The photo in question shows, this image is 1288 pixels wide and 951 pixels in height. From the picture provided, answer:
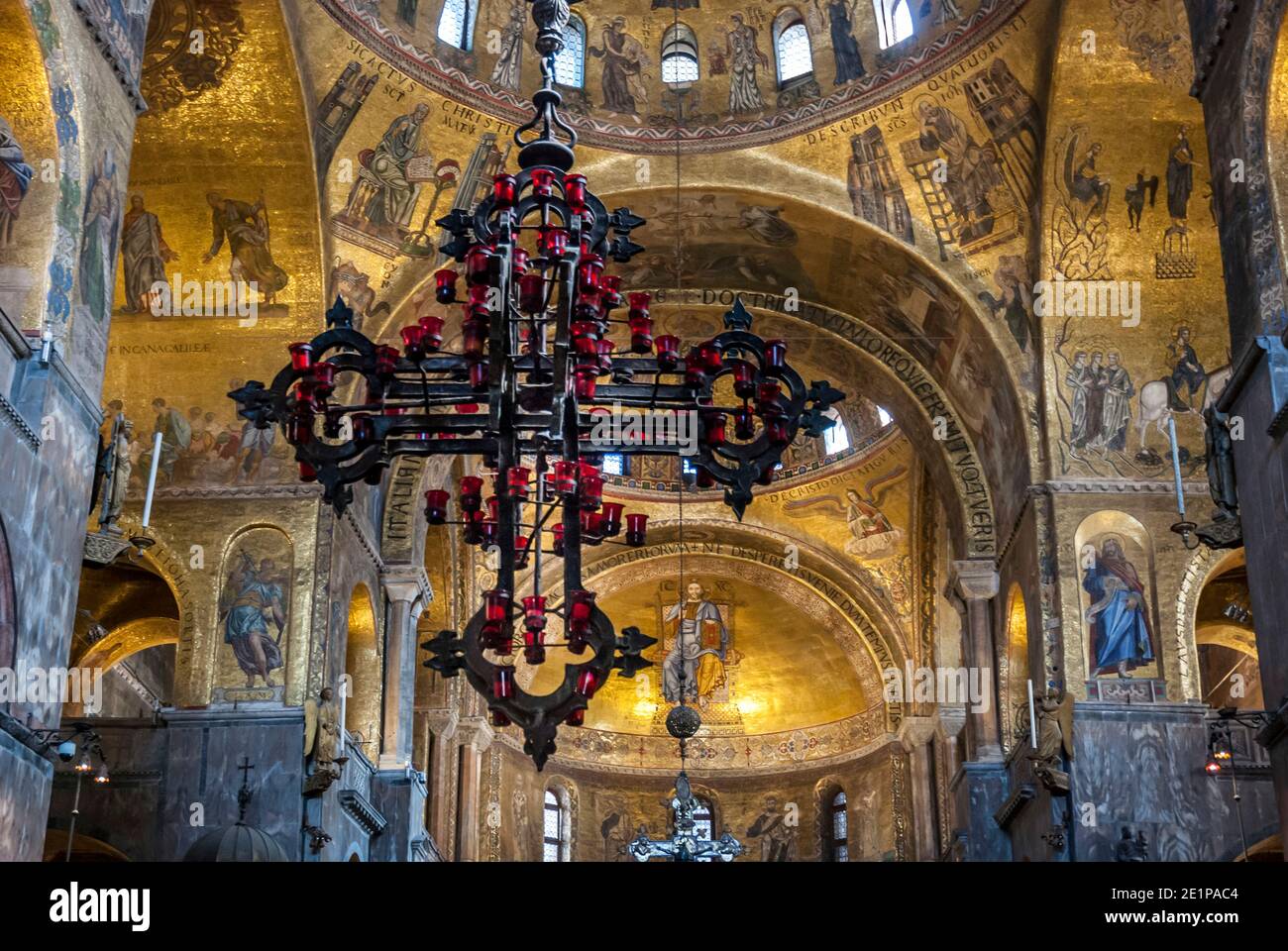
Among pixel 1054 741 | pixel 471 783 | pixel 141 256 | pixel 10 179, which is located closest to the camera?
pixel 10 179

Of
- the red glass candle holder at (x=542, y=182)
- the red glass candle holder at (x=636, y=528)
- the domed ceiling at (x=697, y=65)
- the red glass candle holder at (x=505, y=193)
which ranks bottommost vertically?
the red glass candle holder at (x=636, y=528)

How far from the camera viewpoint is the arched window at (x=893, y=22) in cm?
1864

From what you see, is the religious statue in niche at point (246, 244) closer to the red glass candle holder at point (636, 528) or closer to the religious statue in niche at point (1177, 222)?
the red glass candle holder at point (636, 528)

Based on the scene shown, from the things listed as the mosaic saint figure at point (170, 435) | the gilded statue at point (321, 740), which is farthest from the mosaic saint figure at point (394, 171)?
the gilded statue at point (321, 740)

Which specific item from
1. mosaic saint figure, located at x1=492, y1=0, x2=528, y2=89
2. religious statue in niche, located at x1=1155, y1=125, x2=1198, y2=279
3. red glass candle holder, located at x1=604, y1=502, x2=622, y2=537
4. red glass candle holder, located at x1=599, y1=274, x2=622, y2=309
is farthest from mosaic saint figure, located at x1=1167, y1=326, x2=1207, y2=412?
red glass candle holder, located at x1=599, y1=274, x2=622, y2=309

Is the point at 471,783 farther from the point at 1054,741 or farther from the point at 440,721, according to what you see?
the point at 1054,741

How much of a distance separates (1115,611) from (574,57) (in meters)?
8.52

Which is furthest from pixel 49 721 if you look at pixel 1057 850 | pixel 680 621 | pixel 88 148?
pixel 680 621

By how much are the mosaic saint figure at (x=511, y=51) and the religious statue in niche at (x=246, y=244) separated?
3120 millimetres

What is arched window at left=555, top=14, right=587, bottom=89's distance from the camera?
63.7 ft

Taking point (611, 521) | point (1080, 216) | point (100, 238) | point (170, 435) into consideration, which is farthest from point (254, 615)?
point (1080, 216)

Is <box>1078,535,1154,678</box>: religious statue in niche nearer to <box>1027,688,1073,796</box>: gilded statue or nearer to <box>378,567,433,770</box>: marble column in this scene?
<box>1027,688,1073,796</box>: gilded statue

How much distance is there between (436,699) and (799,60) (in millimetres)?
9697

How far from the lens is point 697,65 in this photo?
19.6m
